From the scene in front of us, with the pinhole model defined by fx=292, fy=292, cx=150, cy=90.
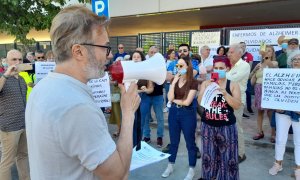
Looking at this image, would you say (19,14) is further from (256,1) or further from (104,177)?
(256,1)

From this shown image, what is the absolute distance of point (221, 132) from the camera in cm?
363

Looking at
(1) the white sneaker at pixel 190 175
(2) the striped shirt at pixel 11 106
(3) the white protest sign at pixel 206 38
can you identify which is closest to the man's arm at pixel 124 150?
(2) the striped shirt at pixel 11 106

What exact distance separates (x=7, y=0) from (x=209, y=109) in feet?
12.3

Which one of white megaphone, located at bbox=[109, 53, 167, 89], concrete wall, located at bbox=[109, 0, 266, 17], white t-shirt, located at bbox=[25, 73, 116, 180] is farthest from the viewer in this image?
concrete wall, located at bbox=[109, 0, 266, 17]

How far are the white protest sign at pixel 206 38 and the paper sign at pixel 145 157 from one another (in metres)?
6.29

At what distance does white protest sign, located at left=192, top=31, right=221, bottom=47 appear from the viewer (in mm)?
8172

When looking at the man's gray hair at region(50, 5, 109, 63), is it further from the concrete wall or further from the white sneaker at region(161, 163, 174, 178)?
the concrete wall

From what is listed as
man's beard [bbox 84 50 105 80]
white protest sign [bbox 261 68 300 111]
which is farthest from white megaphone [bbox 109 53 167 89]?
white protest sign [bbox 261 68 300 111]

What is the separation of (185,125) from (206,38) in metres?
4.80

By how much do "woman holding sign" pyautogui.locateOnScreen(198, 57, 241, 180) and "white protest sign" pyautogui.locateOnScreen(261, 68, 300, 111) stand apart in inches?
40.2

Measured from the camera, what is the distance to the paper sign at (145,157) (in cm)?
225

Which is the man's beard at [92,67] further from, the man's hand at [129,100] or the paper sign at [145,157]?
the paper sign at [145,157]

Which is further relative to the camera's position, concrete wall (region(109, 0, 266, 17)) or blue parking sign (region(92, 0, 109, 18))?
concrete wall (region(109, 0, 266, 17))

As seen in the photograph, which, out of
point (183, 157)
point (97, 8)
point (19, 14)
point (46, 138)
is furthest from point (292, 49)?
point (46, 138)
